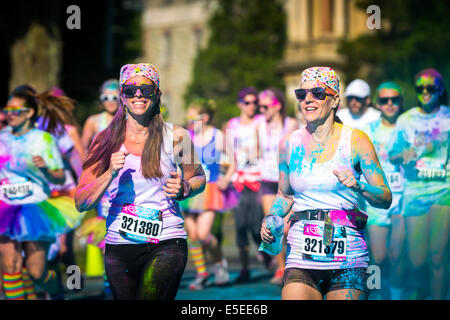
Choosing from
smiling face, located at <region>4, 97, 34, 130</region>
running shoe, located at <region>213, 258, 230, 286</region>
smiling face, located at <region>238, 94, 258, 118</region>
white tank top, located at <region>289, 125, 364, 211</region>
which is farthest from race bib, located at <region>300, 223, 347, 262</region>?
smiling face, located at <region>238, 94, 258, 118</region>

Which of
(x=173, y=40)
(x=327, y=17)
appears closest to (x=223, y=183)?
(x=327, y=17)

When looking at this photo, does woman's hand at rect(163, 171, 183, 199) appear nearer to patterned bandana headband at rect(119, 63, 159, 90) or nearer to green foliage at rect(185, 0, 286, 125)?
patterned bandana headband at rect(119, 63, 159, 90)

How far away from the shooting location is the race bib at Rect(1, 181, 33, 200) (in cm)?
782

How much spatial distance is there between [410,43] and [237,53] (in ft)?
44.0

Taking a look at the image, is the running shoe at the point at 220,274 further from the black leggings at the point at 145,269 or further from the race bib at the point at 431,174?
the black leggings at the point at 145,269

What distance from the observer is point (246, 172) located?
10.7m

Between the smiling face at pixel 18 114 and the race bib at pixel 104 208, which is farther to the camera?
the race bib at pixel 104 208

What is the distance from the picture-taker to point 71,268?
8453mm

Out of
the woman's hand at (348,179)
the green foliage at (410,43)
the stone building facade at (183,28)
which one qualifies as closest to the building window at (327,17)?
the stone building facade at (183,28)

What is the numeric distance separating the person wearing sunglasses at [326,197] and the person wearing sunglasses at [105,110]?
443 cm

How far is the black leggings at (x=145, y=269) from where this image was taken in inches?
206

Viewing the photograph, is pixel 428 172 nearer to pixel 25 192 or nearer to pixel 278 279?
pixel 278 279

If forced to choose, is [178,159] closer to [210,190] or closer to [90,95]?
[210,190]

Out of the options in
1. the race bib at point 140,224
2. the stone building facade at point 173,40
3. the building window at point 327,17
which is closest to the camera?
the race bib at point 140,224
